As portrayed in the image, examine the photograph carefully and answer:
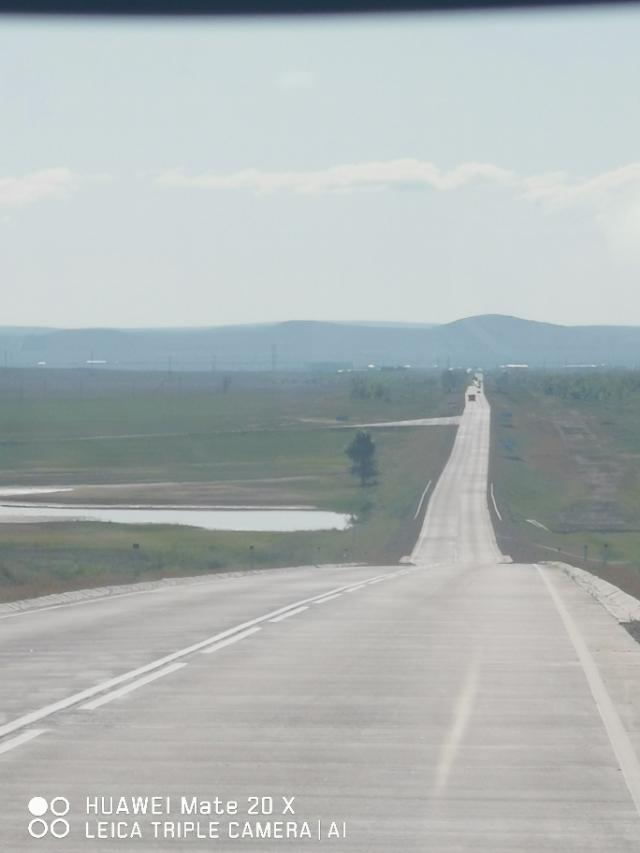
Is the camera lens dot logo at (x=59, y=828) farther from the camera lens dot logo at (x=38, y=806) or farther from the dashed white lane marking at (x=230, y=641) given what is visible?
the dashed white lane marking at (x=230, y=641)

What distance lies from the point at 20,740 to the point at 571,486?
7370 cm

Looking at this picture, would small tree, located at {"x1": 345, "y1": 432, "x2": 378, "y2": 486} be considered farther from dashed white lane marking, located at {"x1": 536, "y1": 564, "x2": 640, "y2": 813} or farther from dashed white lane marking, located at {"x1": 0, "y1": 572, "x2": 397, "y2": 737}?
dashed white lane marking, located at {"x1": 536, "y1": 564, "x2": 640, "y2": 813}

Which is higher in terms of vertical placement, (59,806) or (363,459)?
(59,806)

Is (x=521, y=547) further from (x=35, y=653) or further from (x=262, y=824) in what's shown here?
(x=262, y=824)

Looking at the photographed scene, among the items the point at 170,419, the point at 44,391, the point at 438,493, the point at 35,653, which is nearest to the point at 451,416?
the point at 170,419

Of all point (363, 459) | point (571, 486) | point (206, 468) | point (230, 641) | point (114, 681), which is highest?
point (114, 681)

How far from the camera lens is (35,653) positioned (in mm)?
14297

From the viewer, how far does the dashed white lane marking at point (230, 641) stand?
47.7ft

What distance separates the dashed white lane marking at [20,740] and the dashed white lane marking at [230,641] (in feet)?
15.0

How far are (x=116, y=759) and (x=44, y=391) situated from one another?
621ft

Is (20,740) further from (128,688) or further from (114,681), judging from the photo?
(114,681)

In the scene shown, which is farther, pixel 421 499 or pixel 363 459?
pixel 363 459

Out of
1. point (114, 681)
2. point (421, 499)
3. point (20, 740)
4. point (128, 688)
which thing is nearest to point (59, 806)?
point (20, 740)

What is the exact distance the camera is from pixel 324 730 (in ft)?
32.8
